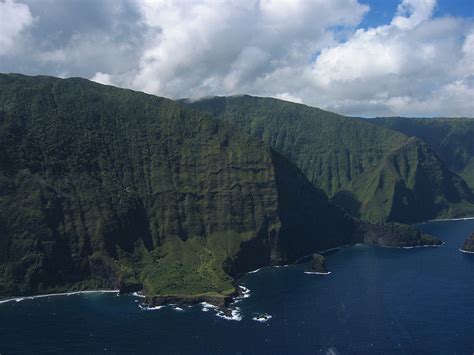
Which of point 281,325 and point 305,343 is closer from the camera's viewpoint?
point 305,343

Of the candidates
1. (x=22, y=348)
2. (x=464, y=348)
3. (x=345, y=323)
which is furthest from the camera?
(x=345, y=323)

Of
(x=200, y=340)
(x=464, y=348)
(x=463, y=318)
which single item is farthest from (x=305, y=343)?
(x=463, y=318)

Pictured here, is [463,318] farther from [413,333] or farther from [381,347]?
[381,347]

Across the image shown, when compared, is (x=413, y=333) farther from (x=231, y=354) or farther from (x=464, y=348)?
(x=231, y=354)

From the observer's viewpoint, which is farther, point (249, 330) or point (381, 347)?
point (249, 330)

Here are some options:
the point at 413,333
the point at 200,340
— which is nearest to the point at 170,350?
the point at 200,340

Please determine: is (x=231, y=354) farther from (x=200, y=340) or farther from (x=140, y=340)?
(x=140, y=340)

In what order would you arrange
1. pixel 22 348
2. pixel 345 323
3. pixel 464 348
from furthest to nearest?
pixel 345 323 → pixel 22 348 → pixel 464 348

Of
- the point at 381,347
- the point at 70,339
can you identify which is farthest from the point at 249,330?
the point at 70,339
